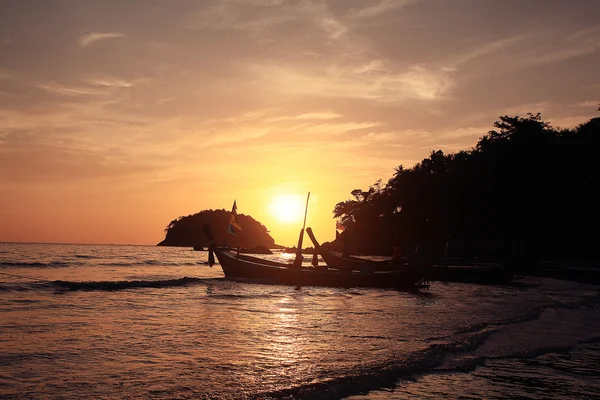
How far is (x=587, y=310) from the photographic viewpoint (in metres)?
19.8

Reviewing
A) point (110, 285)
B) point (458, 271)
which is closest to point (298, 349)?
point (110, 285)

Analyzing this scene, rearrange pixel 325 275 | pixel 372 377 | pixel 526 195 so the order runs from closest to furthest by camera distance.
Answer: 1. pixel 372 377
2. pixel 325 275
3. pixel 526 195

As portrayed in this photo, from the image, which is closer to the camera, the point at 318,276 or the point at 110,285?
the point at 110,285

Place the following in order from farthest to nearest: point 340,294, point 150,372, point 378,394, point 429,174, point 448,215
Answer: point 429,174, point 448,215, point 340,294, point 150,372, point 378,394

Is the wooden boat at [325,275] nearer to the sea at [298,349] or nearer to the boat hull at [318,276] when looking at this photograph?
the boat hull at [318,276]

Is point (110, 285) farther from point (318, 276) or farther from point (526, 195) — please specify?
point (526, 195)

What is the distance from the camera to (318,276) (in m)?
32.4

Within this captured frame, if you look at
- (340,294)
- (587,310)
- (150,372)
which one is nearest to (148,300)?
(340,294)

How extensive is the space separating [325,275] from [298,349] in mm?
20440

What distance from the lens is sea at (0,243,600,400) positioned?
8.59 metres

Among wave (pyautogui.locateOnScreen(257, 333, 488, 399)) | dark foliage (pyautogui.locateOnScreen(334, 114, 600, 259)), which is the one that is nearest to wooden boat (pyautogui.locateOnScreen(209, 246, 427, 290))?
wave (pyautogui.locateOnScreen(257, 333, 488, 399))

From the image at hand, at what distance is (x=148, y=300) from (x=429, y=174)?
7340cm

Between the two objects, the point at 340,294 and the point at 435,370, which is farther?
the point at 340,294

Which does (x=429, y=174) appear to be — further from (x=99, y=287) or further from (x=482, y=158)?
(x=99, y=287)
